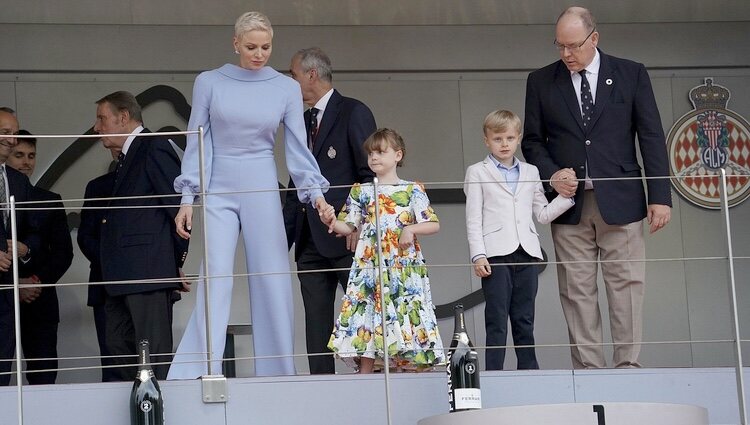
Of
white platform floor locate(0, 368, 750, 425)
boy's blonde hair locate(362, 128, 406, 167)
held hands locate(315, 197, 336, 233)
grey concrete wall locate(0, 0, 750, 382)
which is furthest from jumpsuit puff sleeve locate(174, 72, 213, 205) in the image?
grey concrete wall locate(0, 0, 750, 382)

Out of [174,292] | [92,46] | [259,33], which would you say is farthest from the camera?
[92,46]

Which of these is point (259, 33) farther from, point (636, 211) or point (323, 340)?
point (636, 211)

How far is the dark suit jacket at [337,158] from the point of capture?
3799mm

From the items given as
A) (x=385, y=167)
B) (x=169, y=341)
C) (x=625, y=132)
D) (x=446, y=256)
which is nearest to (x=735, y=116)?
(x=446, y=256)

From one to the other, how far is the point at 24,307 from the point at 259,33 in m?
1.18

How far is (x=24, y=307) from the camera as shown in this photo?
4223mm

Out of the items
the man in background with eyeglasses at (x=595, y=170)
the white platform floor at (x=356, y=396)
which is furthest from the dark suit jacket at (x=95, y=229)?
the man in background with eyeglasses at (x=595, y=170)

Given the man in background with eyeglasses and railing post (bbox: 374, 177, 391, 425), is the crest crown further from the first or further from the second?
railing post (bbox: 374, 177, 391, 425)

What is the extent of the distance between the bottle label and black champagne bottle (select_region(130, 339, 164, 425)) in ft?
2.01

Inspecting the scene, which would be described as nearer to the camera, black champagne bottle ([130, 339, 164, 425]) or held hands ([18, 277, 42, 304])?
black champagne bottle ([130, 339, 164, 425])

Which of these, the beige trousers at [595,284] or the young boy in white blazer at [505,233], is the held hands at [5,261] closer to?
the young boy in white blazer at [505,233]

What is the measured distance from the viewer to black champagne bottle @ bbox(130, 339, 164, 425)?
3.20 meters

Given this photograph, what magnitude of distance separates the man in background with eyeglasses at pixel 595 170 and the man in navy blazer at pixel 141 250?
2.95 feet

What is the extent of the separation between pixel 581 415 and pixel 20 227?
1.86 metres
